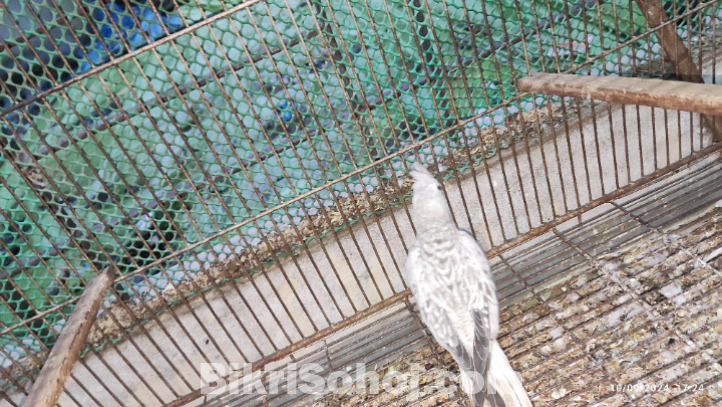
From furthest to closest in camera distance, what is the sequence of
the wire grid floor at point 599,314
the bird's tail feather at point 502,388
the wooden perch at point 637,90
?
the wire grid floor at point 599,314 → the bird's tail feather at point 502,388 → the wooden perch at point 637,90

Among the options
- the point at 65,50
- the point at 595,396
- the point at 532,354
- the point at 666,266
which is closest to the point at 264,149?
the point at 65,50

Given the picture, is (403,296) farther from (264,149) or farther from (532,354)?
(264,149)

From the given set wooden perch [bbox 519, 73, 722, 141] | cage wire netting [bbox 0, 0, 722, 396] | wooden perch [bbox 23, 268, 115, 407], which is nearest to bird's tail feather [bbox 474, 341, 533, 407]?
cage wire netting [bbox 0, 0, 722, 396]

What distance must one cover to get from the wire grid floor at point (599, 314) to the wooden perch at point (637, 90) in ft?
3.03

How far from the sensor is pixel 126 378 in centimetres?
265

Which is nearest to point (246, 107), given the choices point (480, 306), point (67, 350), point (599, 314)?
point (67, 350)

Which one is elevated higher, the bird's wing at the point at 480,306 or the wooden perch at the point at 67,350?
the wooden perch at the point at 67,350

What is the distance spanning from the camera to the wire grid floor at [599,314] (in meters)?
2.02

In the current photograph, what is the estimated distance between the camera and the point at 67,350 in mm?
1579

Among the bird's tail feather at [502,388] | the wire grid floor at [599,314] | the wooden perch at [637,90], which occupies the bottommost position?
the wire grid floor at [599,314]

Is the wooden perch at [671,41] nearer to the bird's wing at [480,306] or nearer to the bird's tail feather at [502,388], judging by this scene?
the bird's wing at [480,306]

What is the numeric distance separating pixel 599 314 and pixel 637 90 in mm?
1248

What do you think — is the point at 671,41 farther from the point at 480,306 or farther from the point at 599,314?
the point at 480,306

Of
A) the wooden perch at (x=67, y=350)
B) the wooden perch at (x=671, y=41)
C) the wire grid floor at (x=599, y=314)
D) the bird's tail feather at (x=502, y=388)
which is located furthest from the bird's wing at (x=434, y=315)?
the wooden perch at (x=671, y=41)
